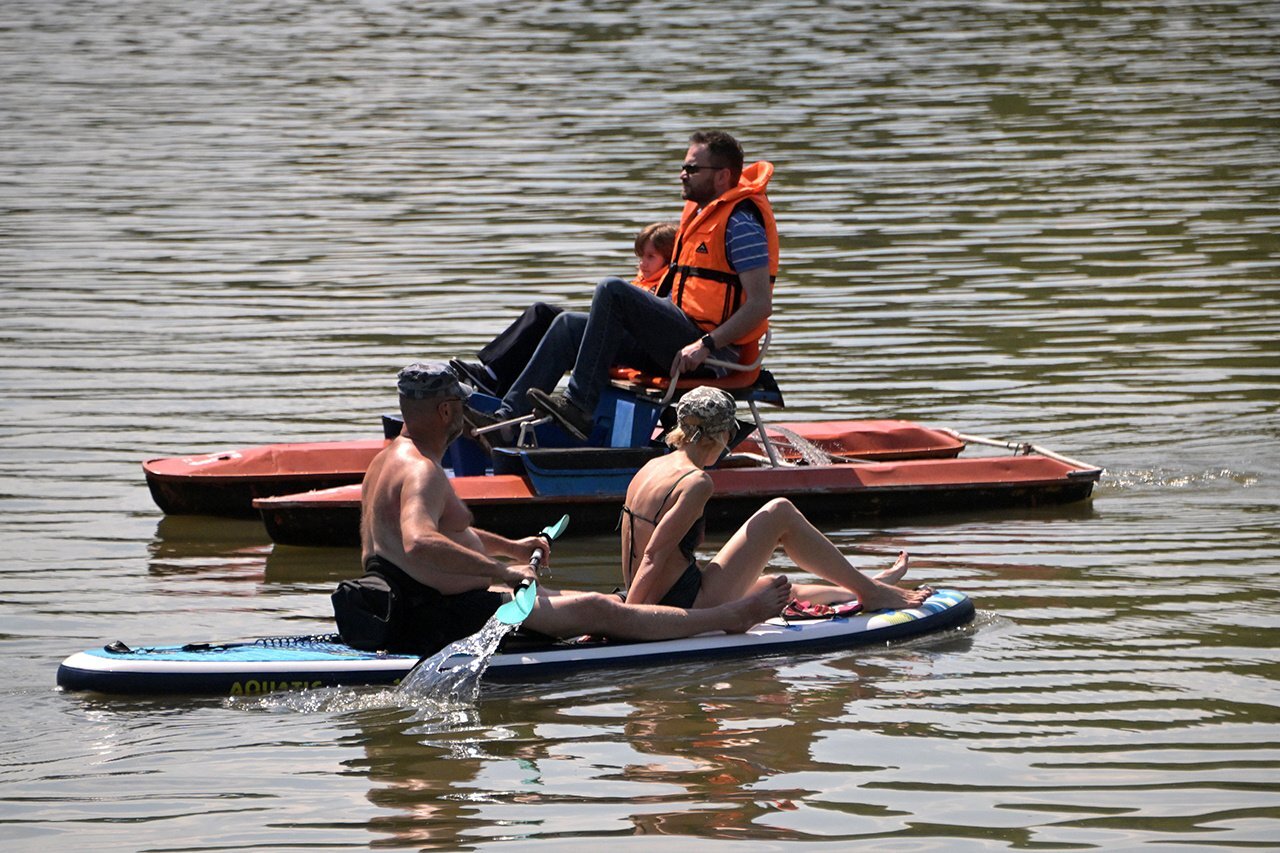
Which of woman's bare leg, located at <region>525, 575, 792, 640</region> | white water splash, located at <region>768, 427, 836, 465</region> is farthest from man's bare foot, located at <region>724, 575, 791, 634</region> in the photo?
white water splash, located at <region>768, 427, 836, 465</region>

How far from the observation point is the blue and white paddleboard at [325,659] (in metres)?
7.69

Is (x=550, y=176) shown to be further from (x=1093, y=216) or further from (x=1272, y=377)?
(x=1272, y=377)

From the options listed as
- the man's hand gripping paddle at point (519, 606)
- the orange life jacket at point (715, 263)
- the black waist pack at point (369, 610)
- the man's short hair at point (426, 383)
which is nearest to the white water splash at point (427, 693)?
the man's hand gripping paddle at point (519, 606)

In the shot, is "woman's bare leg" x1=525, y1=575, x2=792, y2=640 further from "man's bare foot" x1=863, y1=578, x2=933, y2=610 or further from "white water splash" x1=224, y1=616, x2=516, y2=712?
"man's bare foot" x1=863, y1=578, x2=933, y2=610

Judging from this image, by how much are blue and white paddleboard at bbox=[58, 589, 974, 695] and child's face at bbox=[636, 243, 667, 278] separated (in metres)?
3.19

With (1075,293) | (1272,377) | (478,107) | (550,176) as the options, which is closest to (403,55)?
(478,107)

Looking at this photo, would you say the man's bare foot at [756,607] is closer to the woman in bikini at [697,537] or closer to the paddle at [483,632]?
the woman in bikini at [697,537]

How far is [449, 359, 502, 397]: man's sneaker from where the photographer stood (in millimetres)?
10742

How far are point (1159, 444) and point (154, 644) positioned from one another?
599 centimetres

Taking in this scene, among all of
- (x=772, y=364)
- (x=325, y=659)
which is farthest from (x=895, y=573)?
(x=772, y=364)

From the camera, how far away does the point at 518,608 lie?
751 cm

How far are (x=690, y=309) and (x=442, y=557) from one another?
11.1 feet

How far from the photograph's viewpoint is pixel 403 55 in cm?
3219

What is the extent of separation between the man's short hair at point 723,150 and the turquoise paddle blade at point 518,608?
358 centimetres
